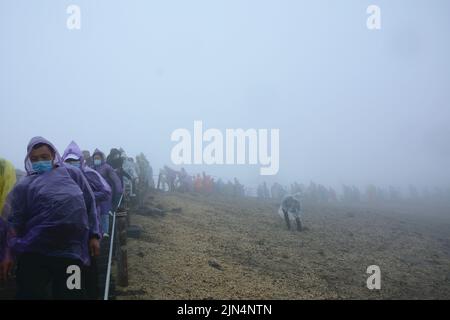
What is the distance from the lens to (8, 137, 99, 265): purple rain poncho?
3.53 metres

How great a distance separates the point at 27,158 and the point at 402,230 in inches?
823

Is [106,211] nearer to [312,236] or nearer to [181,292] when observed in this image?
[181,292]

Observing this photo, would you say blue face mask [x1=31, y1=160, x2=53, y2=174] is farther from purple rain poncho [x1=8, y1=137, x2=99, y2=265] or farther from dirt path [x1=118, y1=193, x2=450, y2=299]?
dirt path [x1=118, y1=193, x2=450, y2=299]

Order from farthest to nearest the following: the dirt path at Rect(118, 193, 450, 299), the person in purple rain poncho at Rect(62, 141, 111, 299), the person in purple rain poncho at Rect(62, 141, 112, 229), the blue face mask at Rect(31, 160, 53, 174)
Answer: the dirt path at Rect(118, 193, 450, 299) → the person in purple rain poncho at Rect(62, 141, 112, 229) → the person in purple rain poncho at Rect(62, 141, 111, 299) → the blue face mask at Rect(31, 160, 53, 174)

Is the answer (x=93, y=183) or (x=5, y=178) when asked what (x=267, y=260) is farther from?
(x=5, y=178)

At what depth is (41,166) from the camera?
12.6 ft

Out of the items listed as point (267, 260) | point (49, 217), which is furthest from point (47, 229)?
point (267, 260)

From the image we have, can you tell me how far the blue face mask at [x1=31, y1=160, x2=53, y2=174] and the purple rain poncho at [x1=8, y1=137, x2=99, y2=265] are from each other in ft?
0.17

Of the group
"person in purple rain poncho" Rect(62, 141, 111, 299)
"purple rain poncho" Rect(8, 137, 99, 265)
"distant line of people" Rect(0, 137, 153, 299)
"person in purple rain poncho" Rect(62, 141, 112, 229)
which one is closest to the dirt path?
"person in purple rain poncho" Rect(62, 141, 111, 299)

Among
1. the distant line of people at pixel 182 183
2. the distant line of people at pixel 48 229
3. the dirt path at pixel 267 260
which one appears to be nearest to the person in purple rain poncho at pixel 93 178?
the distant line of people at pixel 48 229

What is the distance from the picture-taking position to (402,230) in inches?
762

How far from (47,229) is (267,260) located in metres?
8.01
